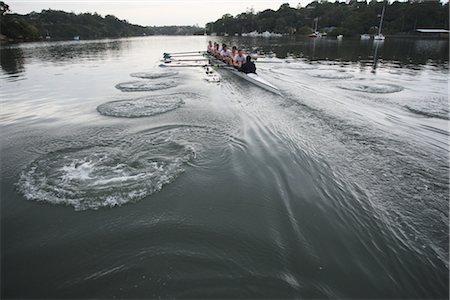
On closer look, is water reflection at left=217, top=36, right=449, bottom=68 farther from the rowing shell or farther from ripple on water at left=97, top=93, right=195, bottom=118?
ripple on water at left=97, top=93, right=195, bottom=118

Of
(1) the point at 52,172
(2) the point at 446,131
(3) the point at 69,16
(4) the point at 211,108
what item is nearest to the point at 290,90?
(4) the point at 211,108

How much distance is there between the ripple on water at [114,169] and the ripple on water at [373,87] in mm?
9684

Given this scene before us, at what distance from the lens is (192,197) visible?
5.28 meters

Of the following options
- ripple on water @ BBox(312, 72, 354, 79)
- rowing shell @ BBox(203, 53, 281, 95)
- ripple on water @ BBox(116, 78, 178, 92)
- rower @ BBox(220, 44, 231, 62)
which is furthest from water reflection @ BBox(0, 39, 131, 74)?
ripple on water @ BBox(312, 72, 354, 79)

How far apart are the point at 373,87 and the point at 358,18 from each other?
104 metres

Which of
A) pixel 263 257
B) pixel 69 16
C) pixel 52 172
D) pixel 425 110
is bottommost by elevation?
pixel 263 257

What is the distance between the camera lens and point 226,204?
5102 millimetres

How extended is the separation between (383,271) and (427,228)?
1.39 meters

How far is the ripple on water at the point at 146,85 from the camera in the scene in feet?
48.5

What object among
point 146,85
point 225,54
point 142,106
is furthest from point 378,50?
point 142,106

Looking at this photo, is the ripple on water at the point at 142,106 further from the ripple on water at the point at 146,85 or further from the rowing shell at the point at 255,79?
the rowing shell at the point at 255,79

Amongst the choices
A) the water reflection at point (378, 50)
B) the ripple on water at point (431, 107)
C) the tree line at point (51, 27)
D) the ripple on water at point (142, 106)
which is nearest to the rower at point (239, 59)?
the ripple on water at point (142, 106)

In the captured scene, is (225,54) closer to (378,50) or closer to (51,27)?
(378,50)

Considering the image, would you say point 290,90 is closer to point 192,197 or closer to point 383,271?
point 192,197
